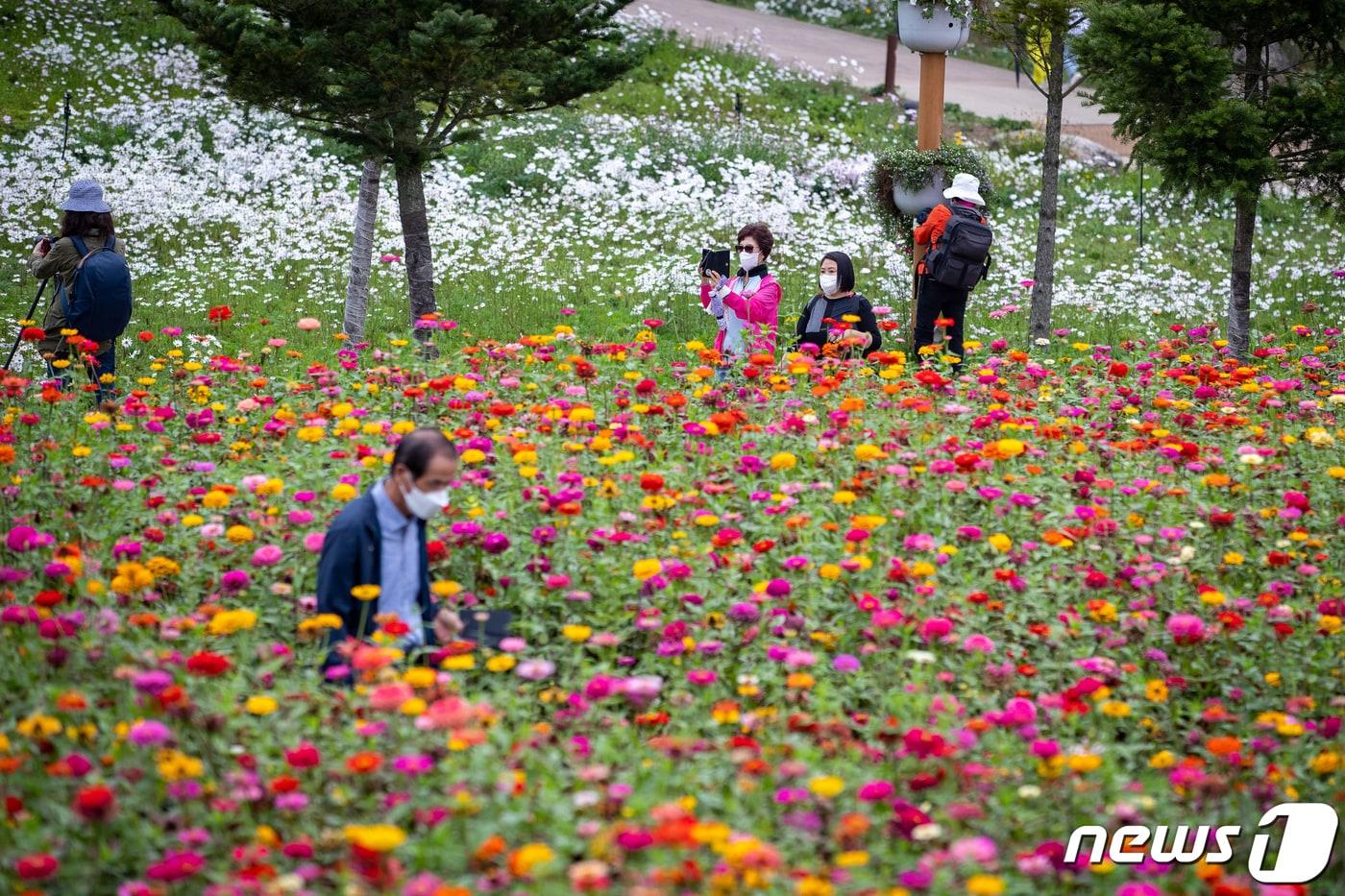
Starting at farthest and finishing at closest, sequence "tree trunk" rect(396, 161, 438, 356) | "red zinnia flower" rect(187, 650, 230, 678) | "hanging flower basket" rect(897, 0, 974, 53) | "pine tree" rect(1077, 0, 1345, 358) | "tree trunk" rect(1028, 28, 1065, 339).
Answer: "hanging flower basket" rect(897, 0, 974, 53) < "tree trunk" rect(1028, 28, 1065, 339) < "pine tree" rect(1077, 0, 1345, 358) < "tree trunk" rect(396, 161, 438, 356) < "red zinnia flower" rect(187, 650, 230, 678)

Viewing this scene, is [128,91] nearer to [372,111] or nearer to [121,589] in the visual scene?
[372,111]

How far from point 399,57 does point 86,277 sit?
7.32 ft

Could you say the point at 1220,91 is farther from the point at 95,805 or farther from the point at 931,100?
the point at 95,805

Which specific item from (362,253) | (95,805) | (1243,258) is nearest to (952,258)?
(1243,258)

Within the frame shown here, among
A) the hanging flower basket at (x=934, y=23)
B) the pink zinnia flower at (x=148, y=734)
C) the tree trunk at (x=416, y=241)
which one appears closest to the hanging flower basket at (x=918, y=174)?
the hanging flower basket at (x=934, y=23)

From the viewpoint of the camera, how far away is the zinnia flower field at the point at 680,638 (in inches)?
118

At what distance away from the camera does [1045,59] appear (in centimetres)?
993

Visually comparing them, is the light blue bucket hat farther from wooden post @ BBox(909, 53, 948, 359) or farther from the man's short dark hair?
wooden post @ BBox(909, 53, 948, 359)

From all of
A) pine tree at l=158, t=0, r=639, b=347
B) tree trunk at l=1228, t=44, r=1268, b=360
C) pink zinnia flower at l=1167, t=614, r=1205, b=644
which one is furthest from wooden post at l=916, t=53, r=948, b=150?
pink zinnia flower at l=1167, t=614, r=1205, b=644

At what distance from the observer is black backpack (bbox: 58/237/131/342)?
23.6ft

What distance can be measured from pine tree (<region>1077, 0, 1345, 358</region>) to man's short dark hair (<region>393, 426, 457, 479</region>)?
22.3 feet

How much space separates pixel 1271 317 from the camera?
1238 centimetres

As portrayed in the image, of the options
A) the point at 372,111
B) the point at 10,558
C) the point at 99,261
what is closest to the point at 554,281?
the point at 372,111

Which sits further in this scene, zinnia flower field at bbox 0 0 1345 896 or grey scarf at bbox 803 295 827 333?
grey scarf at bbox 803 295 827 333
